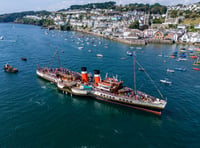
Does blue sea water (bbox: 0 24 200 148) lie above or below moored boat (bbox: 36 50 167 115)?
below

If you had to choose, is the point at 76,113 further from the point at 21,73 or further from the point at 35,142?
the point at 21,73

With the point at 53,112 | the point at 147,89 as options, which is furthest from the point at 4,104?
the point at 147,89

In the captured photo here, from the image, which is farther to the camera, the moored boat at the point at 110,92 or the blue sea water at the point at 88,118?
the moored boat at the point at 110,92

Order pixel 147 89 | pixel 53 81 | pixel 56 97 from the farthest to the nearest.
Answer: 1. pixel 53 81
2. pixel 147 89
3. pixel 56 97

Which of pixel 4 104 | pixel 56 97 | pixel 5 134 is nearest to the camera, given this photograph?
pixel 5 134

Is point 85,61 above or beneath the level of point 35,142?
above

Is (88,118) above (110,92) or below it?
below

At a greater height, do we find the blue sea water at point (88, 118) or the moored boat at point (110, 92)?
the moored boat at point (110, 92)

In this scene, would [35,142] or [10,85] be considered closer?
[35,142]

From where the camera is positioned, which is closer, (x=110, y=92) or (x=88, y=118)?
(x=88, y=118)

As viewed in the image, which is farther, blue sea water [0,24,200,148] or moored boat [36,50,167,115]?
moored boat [36,50,167,115]
